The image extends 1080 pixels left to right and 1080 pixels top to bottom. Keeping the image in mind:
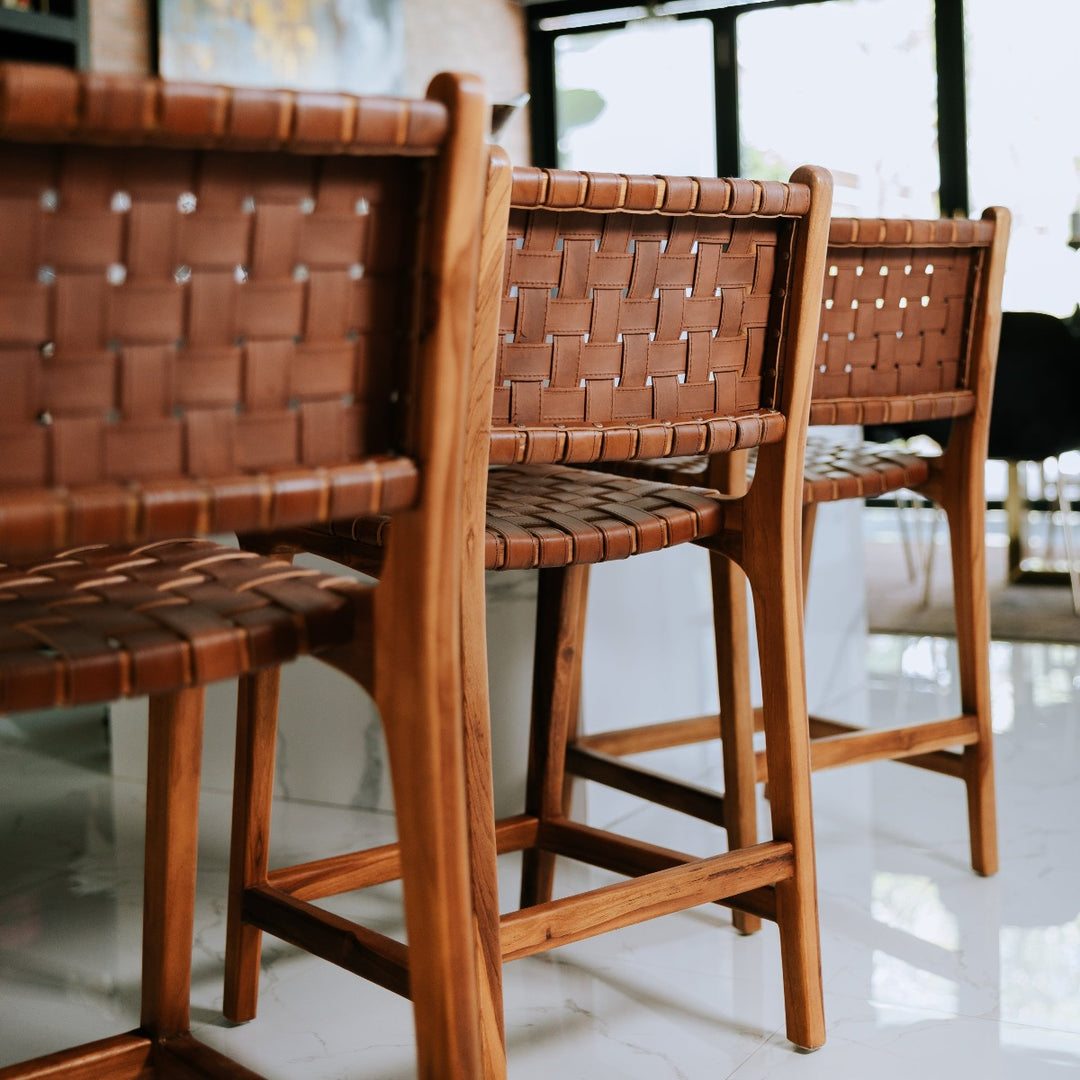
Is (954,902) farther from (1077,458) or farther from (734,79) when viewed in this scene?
(734,79)

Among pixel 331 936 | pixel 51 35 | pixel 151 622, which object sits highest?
pixel 51 35

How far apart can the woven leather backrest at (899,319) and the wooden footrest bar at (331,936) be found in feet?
2.57

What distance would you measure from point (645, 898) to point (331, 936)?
0.98 ft

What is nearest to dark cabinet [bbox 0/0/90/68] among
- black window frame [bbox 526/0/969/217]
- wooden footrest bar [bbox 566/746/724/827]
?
wooden footrest bar [bbox 566/746/724/827]

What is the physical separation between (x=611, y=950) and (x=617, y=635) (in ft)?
1.84

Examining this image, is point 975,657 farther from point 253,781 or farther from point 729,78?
point 729,78

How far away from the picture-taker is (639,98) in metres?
6.85

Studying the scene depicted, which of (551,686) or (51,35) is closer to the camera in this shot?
(551,686)

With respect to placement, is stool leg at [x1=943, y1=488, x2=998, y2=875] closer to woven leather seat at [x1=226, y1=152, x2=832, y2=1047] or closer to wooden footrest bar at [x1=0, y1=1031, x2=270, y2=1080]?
woven leather seat at [x1=226, y1=152, x2=832, y2=1047]

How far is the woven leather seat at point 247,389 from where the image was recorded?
65 centimetres

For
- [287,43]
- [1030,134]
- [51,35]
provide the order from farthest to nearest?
[1030,134]
[287,43]
[51,35]

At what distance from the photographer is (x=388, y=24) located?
229 inches

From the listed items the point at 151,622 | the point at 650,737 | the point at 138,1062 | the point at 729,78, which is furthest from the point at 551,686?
the point at 729,78

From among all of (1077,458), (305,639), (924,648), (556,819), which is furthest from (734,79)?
(305,639)
